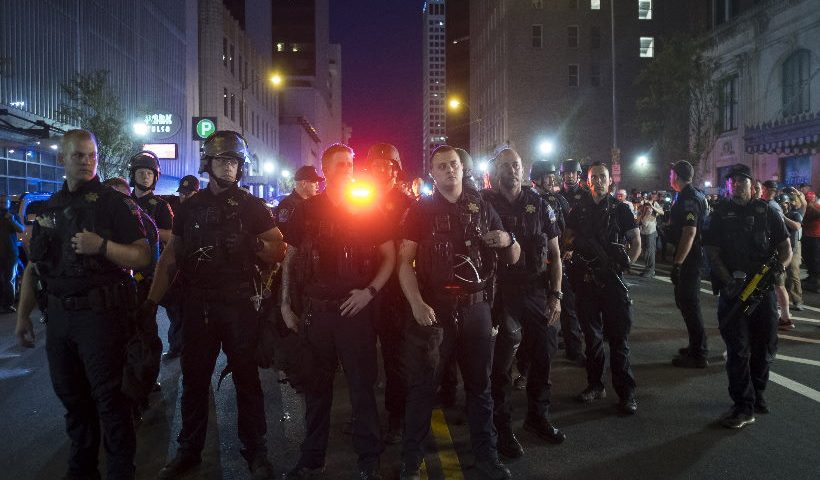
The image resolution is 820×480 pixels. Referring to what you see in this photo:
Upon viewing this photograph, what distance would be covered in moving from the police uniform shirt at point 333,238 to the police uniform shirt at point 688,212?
4.14 m

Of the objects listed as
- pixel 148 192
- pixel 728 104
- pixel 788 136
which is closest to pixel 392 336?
pixel 148 192

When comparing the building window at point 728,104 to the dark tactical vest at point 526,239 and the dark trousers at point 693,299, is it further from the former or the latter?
the dark tactical vest at point 526,239

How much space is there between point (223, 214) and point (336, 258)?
0.86m

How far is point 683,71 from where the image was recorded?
34.8 meters

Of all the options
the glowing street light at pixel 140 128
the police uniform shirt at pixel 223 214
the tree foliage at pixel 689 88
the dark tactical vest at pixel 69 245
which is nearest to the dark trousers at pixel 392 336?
the police uniform shirt at pixel 223 214

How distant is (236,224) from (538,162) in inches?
164

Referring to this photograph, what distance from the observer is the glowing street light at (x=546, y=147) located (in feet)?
178

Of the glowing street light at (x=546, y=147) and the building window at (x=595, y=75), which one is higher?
the building window at (x=595, y=75)

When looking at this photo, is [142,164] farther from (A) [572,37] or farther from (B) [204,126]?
(A) [572,37]

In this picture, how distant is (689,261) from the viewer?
717cm

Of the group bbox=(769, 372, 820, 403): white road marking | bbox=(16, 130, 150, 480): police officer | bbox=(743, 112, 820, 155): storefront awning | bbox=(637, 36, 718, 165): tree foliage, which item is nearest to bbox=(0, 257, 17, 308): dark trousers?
bbox=(16, 130, 150, 480): police officer

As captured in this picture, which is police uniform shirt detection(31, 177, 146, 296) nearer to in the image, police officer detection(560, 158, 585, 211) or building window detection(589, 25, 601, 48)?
Answer: police officer detection(560, 158, 585, 211)

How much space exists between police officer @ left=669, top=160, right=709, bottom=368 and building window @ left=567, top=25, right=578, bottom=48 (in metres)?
56.5

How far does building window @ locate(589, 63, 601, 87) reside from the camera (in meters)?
59.3
